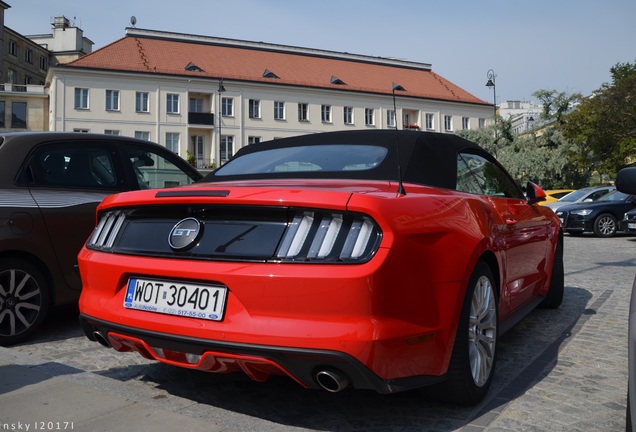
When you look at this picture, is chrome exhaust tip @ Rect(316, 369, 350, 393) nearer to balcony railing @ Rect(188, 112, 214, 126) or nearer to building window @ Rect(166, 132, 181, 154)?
building window @ Rect(166, 132, 181, 154)

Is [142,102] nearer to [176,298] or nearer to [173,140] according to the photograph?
[173,140]

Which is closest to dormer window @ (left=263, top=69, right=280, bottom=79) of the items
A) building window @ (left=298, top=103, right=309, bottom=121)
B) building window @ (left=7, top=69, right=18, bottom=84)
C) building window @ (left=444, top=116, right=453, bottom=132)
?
building window @ (left=298, top=103, right=309, bottom=121)

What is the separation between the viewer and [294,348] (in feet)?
8.89

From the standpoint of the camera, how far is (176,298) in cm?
307

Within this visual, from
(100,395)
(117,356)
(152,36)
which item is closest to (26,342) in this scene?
(117,356)

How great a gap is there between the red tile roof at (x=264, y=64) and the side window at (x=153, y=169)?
53.9m

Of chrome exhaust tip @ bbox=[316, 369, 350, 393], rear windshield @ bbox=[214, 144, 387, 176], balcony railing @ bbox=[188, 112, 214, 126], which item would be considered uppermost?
balcony railing @ bbox=[188, 112, 214, 126]

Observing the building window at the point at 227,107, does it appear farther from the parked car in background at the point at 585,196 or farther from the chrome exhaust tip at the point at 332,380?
the chrome exhaust tip at the point at 332,380

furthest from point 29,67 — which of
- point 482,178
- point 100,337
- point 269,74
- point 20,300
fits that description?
point 100,337

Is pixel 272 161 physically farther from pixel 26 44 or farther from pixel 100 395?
pixel 26 44

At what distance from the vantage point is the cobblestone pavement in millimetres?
3225

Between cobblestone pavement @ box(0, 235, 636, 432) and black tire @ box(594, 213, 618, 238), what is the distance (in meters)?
14.1

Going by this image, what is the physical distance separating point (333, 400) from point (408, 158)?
1449 mm

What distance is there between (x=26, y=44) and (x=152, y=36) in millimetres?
27019
